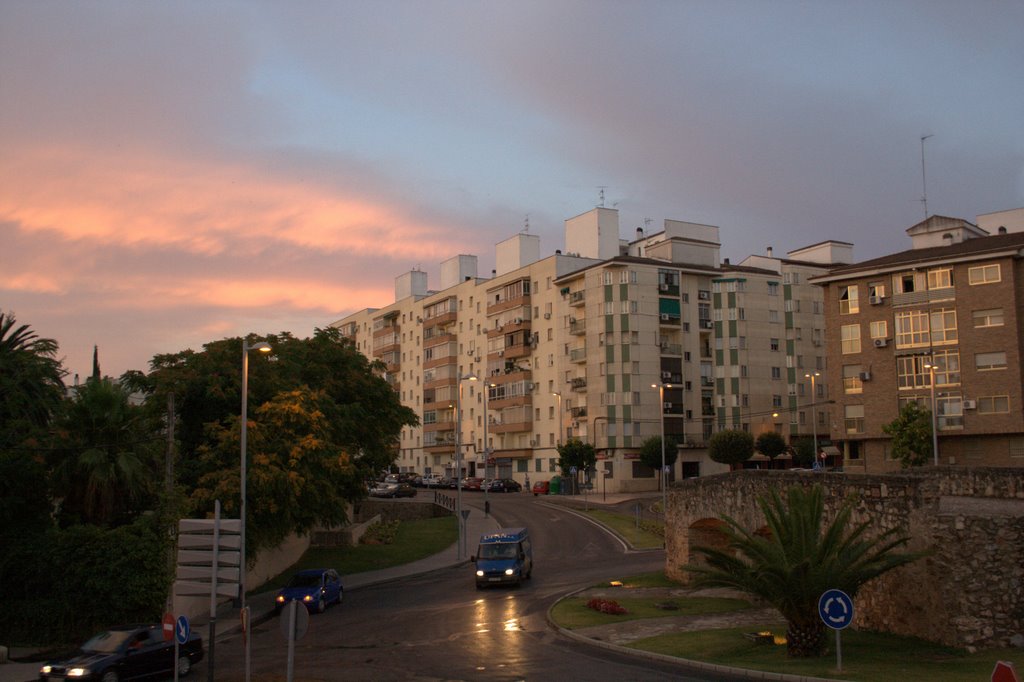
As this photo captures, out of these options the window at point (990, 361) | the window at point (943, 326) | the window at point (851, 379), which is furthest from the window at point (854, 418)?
the window at point (990, 361)

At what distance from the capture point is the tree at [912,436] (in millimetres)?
62750

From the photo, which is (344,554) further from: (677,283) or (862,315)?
(677,283)

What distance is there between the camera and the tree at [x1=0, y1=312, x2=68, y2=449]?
33.0 m

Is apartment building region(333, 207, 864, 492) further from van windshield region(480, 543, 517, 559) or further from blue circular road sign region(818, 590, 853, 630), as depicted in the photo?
blue circular road sign region(818, 590, 853, 630)

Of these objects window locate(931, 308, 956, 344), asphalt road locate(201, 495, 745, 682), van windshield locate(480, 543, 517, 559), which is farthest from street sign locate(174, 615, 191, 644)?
window locate(931, 308, 956, 344)

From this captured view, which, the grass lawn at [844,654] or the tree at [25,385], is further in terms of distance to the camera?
the tree at [25,385]

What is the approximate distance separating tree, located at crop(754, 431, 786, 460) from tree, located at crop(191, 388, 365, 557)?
6176 cm

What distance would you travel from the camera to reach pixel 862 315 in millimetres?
72562

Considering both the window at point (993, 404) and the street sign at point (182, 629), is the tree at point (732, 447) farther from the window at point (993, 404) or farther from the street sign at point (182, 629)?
the street sign at point (182, 629)

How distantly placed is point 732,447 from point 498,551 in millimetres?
51768

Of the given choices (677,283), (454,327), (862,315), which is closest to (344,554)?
(862,315)

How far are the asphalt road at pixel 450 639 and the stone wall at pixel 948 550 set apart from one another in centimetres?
611

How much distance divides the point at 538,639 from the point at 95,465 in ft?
52.1

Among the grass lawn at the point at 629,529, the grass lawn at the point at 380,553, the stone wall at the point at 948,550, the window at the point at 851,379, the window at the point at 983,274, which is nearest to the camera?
the stone wall at the point at 948,550
